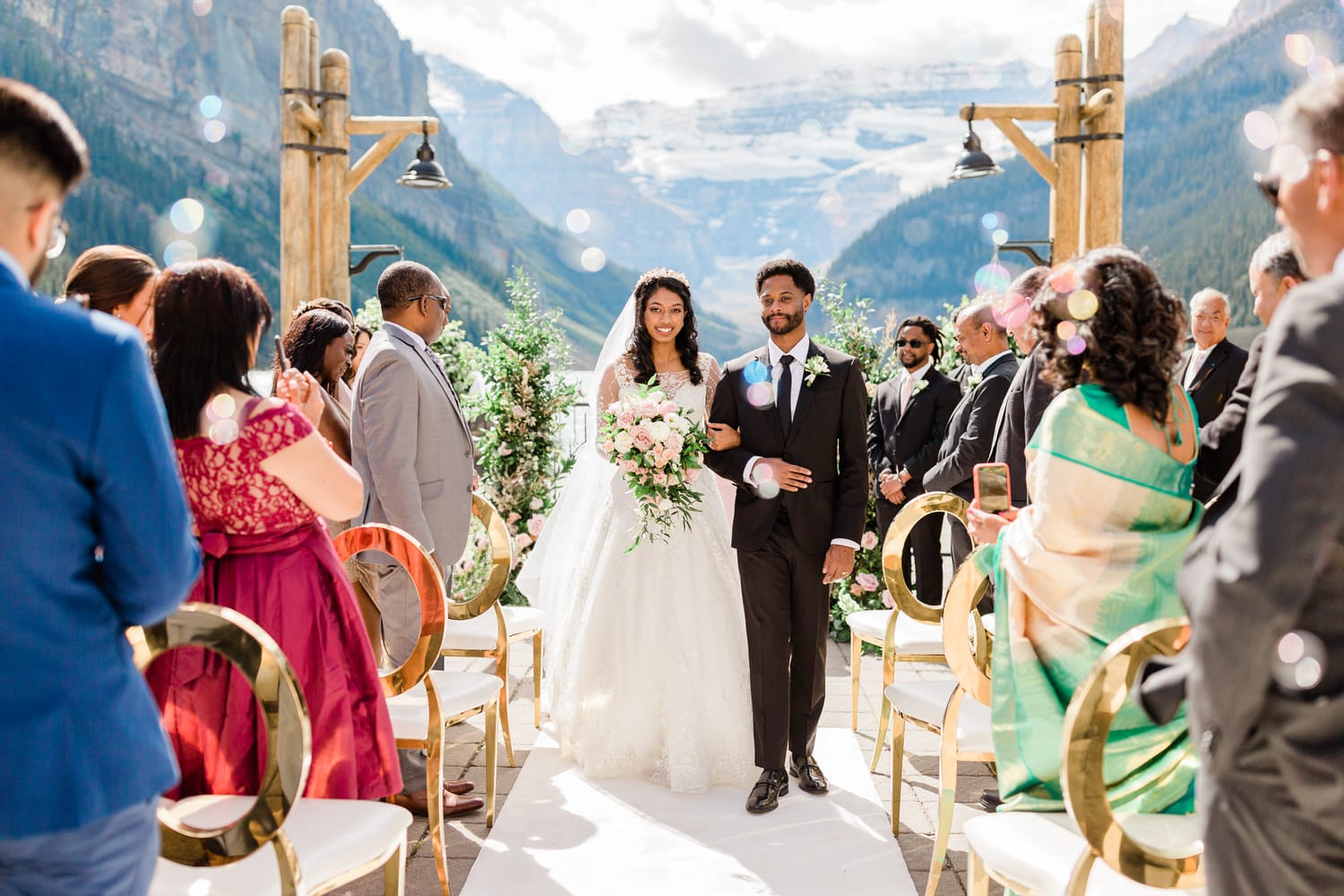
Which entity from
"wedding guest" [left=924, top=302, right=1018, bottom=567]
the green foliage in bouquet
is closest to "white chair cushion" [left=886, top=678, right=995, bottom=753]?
"wedding guest" [left=924, top=302, right=1018, bottom=567]

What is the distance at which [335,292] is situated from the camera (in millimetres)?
7504

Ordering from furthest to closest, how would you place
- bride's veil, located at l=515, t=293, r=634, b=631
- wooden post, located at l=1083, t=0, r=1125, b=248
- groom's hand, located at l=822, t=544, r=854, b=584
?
wooden post, located at l=1083, t=0, r=1125, b=248
bride's veil, located at l=515, t=293, r=634, b=631
groom's hand, located at l=822, t=544, r=854, b=584

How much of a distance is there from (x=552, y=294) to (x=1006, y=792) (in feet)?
378

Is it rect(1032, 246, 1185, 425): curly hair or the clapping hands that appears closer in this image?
rect(1032, 246, 1185, 425): curly hair

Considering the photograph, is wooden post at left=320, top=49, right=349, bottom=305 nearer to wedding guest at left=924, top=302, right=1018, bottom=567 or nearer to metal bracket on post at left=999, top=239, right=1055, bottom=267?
wedding guest at left=924, top=302, right=1018, bottom=567

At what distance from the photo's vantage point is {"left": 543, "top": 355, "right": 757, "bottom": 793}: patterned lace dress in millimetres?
4277

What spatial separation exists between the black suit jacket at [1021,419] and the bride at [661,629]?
115 centimetres

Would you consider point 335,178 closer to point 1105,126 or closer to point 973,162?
point 973,162

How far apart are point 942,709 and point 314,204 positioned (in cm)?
599

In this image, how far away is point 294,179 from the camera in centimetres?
703

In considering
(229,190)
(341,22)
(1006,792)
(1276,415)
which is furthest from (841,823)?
(341,22)

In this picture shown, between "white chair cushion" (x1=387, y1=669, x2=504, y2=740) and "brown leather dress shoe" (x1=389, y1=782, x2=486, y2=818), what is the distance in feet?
1.58

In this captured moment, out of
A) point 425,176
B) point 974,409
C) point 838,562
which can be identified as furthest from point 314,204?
point 838,562

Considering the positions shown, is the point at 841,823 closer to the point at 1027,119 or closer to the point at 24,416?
the point at 24,416
